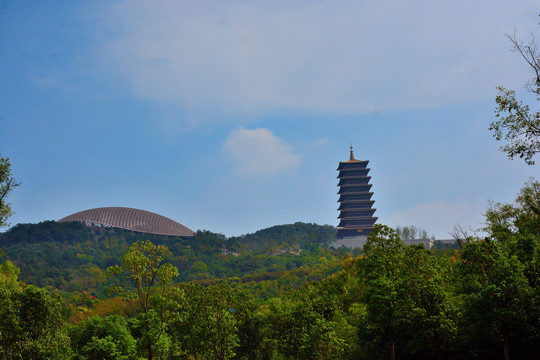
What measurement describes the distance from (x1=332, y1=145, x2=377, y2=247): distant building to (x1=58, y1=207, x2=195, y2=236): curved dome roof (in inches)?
2025

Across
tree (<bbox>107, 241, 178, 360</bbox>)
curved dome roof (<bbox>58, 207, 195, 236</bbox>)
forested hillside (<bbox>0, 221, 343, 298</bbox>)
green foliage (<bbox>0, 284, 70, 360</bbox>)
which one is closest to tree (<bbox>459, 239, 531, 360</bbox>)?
tree (<bbox>107, 241, 178, 360</bbox>)

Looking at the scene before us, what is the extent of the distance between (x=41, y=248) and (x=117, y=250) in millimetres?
A: 18783

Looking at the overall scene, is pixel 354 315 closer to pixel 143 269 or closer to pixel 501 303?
pixel 501 303

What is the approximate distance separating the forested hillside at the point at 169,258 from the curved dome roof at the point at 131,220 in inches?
83.7

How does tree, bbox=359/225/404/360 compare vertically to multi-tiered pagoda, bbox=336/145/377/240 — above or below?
below

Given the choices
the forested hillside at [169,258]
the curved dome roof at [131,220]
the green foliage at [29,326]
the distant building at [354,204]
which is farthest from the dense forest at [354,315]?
the curved dome roof at [131,220]

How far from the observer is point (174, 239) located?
137875 mm

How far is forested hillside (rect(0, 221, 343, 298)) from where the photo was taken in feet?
322

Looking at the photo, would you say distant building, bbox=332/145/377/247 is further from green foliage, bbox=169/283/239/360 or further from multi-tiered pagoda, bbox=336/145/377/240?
green foliage, bbox=169/283/239/360

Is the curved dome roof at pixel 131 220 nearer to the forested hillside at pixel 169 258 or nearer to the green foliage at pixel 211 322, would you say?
the forested hillside at pixel 169 258

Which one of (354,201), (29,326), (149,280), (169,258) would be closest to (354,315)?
(149,280)

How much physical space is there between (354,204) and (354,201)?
104 centimetres

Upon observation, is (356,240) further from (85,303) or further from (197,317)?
(197,317)

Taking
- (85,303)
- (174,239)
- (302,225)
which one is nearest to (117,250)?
(174,239)
